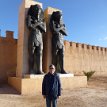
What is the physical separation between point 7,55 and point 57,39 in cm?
296

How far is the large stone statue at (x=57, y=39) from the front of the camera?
9.93 m

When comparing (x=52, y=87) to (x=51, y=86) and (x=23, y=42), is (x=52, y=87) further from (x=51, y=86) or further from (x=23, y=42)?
(x=23, y=42)

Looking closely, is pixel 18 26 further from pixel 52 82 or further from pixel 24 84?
pixel 52 82

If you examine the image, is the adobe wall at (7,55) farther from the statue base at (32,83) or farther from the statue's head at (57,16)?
the statue's head at (57,16)

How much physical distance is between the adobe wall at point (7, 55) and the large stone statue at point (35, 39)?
2401 mm

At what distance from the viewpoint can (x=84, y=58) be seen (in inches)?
684

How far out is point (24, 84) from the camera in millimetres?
8141

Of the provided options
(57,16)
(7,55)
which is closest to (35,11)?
(57,16)

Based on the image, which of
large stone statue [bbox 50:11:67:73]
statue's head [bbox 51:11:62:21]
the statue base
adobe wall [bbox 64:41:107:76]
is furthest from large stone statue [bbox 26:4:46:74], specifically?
adobe wall [bbox 64:41:107:76]

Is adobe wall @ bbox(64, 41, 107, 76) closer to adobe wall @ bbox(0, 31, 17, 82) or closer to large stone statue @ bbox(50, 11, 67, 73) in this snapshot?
adobe wall @ bbox(0, 31, 17, 82)

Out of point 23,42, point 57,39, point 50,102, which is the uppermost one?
point 57,39

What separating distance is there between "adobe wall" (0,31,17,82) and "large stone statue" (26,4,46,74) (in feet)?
7.88

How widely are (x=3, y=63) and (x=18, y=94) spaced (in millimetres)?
3513

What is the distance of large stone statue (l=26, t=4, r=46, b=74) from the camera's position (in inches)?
358
